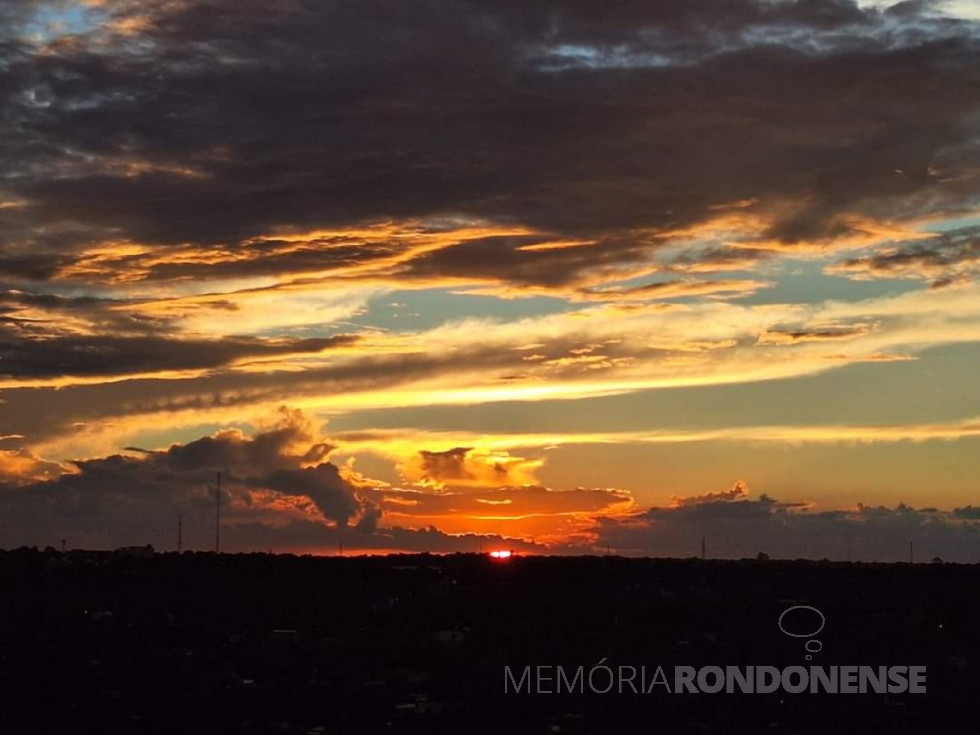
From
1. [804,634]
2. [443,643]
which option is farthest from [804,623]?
[443,643]

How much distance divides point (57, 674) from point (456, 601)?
34835mm

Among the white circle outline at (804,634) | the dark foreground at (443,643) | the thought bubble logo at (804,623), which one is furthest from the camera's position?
the white circle outline at (804,634)

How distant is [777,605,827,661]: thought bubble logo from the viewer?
89.3m

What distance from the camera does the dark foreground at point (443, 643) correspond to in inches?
2810

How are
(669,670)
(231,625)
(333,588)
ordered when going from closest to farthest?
(669,670)
(231,625)
(333,588)

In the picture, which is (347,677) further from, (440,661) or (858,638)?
(858,638)

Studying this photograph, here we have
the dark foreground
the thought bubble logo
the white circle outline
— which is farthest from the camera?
the white circle outline

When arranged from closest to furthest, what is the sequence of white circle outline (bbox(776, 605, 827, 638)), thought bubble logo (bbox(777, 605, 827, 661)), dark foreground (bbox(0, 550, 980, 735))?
dark foreground (bbox(0, 550, 980, 735)) → thought bubble logo (bbox(777, 605, 827, 661)) → white circle outline (bbox(776, 605, 827, 638))

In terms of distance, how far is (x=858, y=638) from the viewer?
9288 cm

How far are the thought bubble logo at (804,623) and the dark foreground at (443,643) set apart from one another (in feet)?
1.41

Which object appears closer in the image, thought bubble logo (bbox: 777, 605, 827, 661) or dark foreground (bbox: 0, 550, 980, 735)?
dark foreground (bbox: 0, 550, 980, 735)

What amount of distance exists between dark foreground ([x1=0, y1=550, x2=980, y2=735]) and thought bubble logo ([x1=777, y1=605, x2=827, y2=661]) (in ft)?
1.41

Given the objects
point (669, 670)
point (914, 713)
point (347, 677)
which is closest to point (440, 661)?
point (347, 677)

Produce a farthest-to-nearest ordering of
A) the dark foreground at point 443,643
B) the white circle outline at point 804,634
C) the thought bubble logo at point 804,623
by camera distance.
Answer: the white circle outline at point 804,634
the thought bubble logo at point 804,623
the dark foreground at point 443,643
